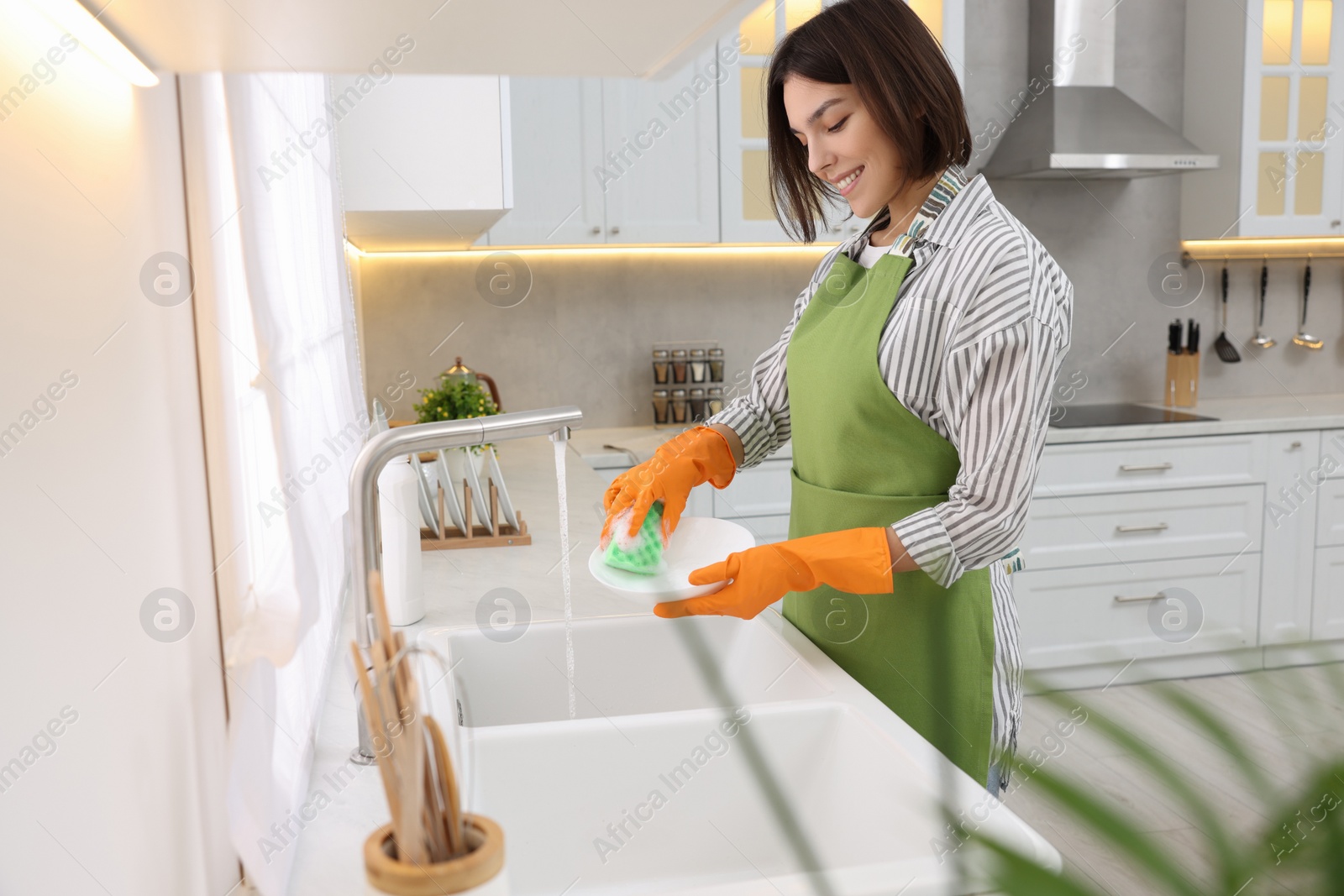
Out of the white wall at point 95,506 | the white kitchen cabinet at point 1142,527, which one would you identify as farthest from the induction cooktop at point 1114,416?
the white wall at point 95,506

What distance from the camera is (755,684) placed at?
1253mm

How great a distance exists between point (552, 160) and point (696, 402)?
2.92 feet

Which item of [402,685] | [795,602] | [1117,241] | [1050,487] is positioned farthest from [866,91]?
[1117,241]

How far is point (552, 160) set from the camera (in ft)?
9.29

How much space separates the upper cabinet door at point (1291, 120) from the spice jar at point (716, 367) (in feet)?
5.72

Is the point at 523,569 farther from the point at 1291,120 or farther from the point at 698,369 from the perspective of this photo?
the point at 1291,120

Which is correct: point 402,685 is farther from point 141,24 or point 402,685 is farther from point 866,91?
point 866,91

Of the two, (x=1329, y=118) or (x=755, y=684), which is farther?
(x=1329, y=118)

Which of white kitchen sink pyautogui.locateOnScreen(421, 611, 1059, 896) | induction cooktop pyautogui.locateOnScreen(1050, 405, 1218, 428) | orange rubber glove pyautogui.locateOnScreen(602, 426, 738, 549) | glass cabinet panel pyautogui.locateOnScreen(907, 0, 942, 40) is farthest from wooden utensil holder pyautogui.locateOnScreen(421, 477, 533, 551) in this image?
glass cabinet panel pyautogui.locateOnScreen(907, 0, 942, 40)

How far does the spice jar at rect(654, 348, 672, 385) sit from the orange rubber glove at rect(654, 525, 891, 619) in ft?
6.84

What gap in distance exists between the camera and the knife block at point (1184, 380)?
134 inches

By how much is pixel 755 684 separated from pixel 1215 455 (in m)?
2.31

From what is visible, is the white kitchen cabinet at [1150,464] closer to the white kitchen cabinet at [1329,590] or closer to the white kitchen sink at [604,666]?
the white kitchen cabinet at [1329,590]

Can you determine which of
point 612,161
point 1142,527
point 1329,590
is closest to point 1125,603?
point 1142,527
